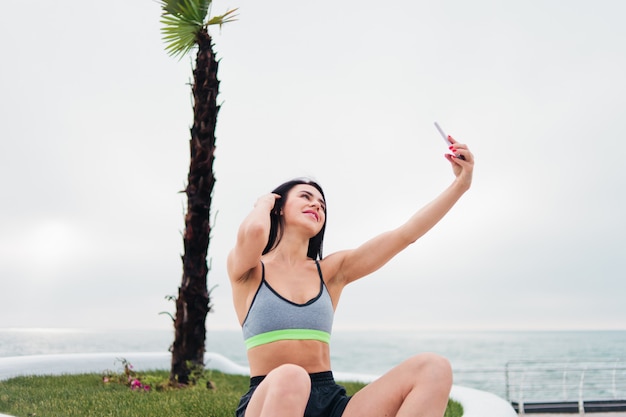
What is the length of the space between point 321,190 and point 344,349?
176ft

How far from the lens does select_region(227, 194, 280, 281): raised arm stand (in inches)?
109

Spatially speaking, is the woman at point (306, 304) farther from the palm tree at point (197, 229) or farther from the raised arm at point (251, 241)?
the palm tree at point (197, 229)

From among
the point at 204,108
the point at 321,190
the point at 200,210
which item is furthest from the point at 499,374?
the point at 321,190

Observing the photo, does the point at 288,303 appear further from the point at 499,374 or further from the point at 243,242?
the point at 499,374

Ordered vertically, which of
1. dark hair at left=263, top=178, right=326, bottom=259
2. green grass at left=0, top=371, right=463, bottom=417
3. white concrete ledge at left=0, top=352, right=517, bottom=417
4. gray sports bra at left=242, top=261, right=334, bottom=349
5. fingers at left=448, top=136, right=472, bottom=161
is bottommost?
green grass at left=0, top=371, right=463, bottom=417

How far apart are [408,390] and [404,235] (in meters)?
0.83

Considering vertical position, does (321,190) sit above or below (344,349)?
above

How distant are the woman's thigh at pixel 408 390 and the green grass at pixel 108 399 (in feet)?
9.69

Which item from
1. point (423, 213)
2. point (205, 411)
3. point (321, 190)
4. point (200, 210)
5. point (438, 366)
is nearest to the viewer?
point (438, 366)

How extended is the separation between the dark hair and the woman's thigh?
0.93 m

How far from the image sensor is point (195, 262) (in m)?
7.30

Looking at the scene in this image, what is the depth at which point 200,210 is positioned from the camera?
24.1ft

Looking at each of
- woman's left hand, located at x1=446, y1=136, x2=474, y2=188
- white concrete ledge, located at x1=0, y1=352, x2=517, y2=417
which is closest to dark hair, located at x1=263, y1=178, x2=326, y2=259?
woman's left hand, located at x1=446, y1=136, x2=474, y2=188

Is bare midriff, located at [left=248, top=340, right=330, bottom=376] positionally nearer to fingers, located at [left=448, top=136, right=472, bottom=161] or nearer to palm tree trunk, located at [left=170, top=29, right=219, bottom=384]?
fingers, located at [left=448, top=136, right=472, bottom=161]
